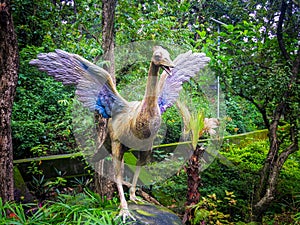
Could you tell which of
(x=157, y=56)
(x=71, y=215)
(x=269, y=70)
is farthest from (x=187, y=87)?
(x=71, y=215)

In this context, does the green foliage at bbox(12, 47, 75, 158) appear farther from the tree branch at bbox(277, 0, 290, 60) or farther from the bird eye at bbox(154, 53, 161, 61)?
the tree branch at bbox(277, 0, 290, 60)

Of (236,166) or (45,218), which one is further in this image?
(236,166)

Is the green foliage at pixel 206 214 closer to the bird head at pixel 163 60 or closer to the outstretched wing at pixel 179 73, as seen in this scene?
the outstretched wing at pixel 179 73

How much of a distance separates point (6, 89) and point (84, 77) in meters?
1.06

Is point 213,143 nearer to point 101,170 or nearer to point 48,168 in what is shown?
point 101,170

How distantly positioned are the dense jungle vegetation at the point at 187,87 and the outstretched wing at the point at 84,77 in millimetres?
814

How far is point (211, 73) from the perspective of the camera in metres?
3.14

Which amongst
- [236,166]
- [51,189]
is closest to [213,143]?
[236,166]

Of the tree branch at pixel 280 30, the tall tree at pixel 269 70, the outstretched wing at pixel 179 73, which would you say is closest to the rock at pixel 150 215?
the outstretched wing at pixel 179 73

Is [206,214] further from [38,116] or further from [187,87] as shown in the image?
[38,116]

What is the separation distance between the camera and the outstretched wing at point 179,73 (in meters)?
2.25

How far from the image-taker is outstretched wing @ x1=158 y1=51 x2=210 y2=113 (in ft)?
7.39

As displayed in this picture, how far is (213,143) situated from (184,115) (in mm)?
1359

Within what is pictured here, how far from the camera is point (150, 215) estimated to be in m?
2.17
